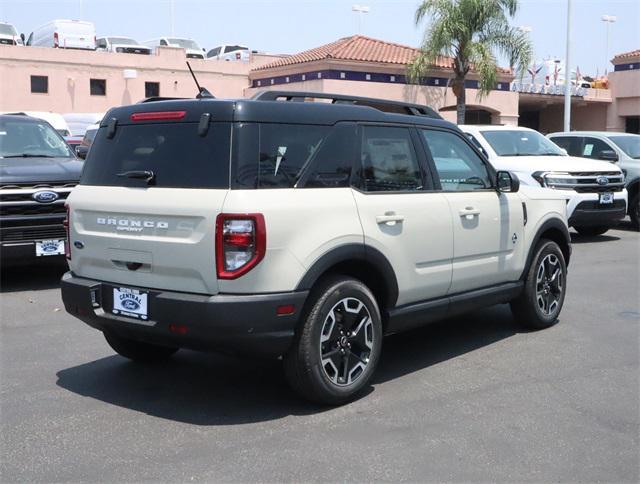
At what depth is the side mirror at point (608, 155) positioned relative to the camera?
1381 cm

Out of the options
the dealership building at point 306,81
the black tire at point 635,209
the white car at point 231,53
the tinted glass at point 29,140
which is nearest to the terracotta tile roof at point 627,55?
the dealership building at point 306,81

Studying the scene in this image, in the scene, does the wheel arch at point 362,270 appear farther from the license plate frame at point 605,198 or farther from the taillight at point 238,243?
the license plate frame at point 605,198

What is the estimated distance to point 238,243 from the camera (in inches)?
167

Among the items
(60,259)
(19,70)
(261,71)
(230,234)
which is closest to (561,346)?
(230,234)

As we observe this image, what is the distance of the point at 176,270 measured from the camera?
175 inches

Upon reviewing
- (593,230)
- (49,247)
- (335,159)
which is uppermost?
(335,159)

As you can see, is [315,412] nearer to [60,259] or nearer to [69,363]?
[69,363]

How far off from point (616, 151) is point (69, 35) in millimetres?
29785

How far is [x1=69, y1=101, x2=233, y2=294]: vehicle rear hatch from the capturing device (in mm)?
4363

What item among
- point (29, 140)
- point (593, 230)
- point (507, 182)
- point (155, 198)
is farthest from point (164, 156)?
point (593, 230)

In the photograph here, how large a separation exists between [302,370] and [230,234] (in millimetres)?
936

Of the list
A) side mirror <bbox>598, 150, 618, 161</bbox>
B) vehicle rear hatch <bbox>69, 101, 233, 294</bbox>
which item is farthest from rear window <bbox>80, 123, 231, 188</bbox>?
side mirror <bbox>598, 150, 618, 161</bbox>

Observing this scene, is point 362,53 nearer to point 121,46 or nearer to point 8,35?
point 121,46

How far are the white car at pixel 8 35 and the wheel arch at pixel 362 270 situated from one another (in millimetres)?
35881
